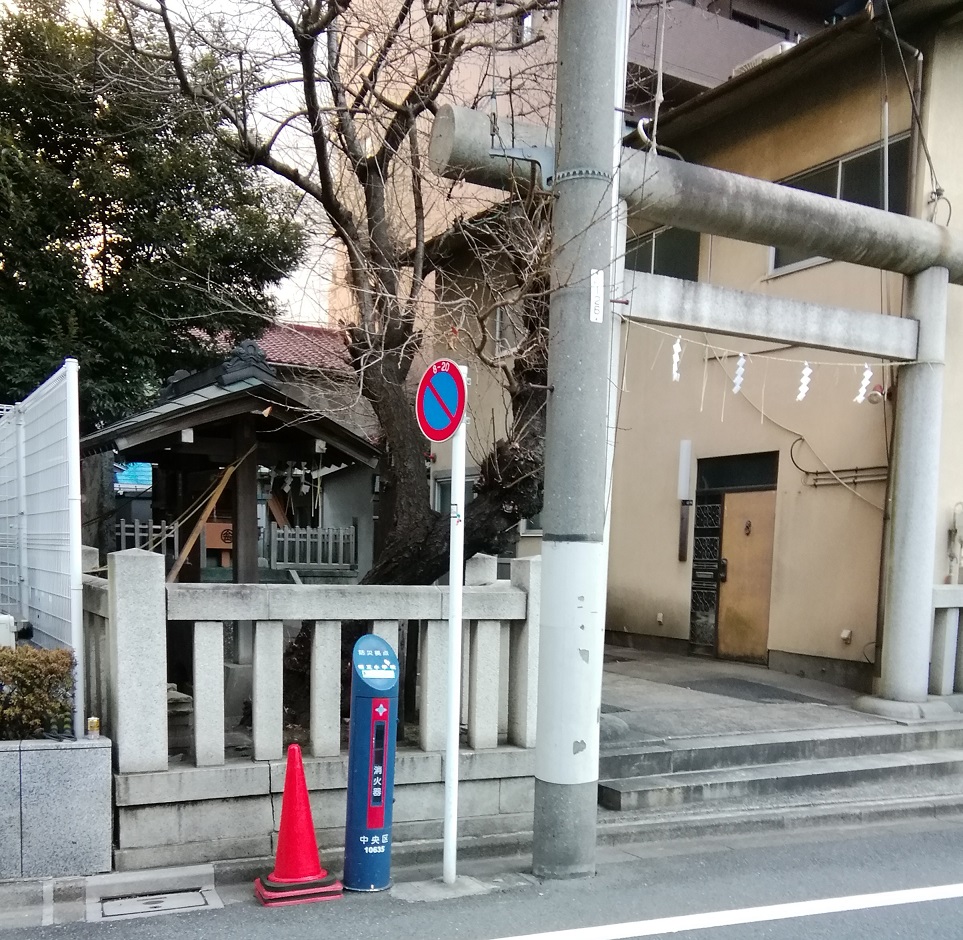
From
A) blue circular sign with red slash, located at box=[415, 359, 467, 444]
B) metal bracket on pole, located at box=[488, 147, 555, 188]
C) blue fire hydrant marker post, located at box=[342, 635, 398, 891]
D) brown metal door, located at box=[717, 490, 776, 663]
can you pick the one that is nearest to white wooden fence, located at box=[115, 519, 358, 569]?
brown metal door, located at box=[717, 490, 776, 663]

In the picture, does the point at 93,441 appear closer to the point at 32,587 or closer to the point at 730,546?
the point at 32,587

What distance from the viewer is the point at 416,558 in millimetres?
6711

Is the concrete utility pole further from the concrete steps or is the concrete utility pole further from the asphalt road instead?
the concrete steps

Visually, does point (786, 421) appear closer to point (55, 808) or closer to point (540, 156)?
point (540, 156)

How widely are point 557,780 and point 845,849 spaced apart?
2.29 m

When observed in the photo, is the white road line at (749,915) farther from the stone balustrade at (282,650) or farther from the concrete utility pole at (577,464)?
the stone balustrade at (282,650)

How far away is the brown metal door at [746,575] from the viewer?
34.2 feet

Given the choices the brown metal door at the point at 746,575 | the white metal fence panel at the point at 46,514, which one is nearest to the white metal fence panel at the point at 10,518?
the white metal fence panel at the point at 46,514

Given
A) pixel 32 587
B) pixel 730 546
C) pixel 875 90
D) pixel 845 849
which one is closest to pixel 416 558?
pixel 32 587

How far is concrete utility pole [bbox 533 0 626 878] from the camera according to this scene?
4.73m

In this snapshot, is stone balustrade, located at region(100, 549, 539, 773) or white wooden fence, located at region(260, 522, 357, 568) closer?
stone balustrade, located at region(100, 549, 539, 773)

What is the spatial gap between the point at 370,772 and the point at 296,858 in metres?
0.58

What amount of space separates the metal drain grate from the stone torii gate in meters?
4.47

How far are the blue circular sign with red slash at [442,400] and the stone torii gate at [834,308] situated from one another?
145 centimetres
